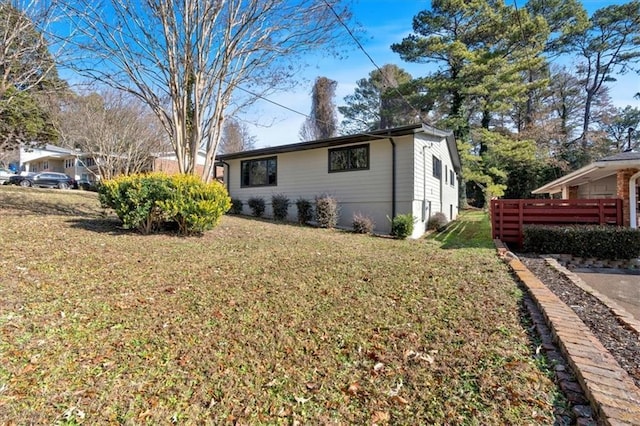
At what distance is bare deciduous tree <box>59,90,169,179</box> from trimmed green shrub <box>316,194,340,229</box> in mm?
11574

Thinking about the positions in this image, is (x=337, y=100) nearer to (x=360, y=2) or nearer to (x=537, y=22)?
(x=537, y=22)

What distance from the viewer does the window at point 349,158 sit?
11.7 m

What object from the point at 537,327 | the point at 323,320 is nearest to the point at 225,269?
the point at 323,320

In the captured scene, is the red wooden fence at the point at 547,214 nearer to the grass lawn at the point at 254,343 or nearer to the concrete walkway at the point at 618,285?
the concrete walkway at the point at 618,285

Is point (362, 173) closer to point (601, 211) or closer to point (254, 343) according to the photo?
point (601, 211)

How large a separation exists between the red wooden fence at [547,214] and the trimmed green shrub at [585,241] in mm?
569

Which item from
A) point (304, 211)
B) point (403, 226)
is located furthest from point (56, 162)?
point (403, 226)

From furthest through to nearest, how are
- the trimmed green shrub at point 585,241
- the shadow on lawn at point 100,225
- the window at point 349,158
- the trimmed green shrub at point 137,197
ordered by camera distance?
1. the window at point 349,158
2. the trimmed green shrub at point 585,241
3. the shadow on lawn at point 100,225
4. the trimmed green shrub at point 137,197

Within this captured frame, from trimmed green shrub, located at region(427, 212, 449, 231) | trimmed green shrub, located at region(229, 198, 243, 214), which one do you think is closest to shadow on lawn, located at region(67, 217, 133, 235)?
trimmed green shrub, located at region(229, 198, 243, 214)

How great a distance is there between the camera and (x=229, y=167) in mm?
15352

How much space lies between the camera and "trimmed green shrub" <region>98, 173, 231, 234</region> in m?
6.38

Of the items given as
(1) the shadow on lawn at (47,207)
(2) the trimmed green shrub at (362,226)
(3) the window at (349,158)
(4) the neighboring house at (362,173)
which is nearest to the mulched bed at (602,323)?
(2) the trimmed green shrub at (362,226)

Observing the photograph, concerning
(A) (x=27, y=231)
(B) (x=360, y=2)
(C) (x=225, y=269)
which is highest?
(B) (x=360, y=2)

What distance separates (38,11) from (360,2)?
25.0 ft
